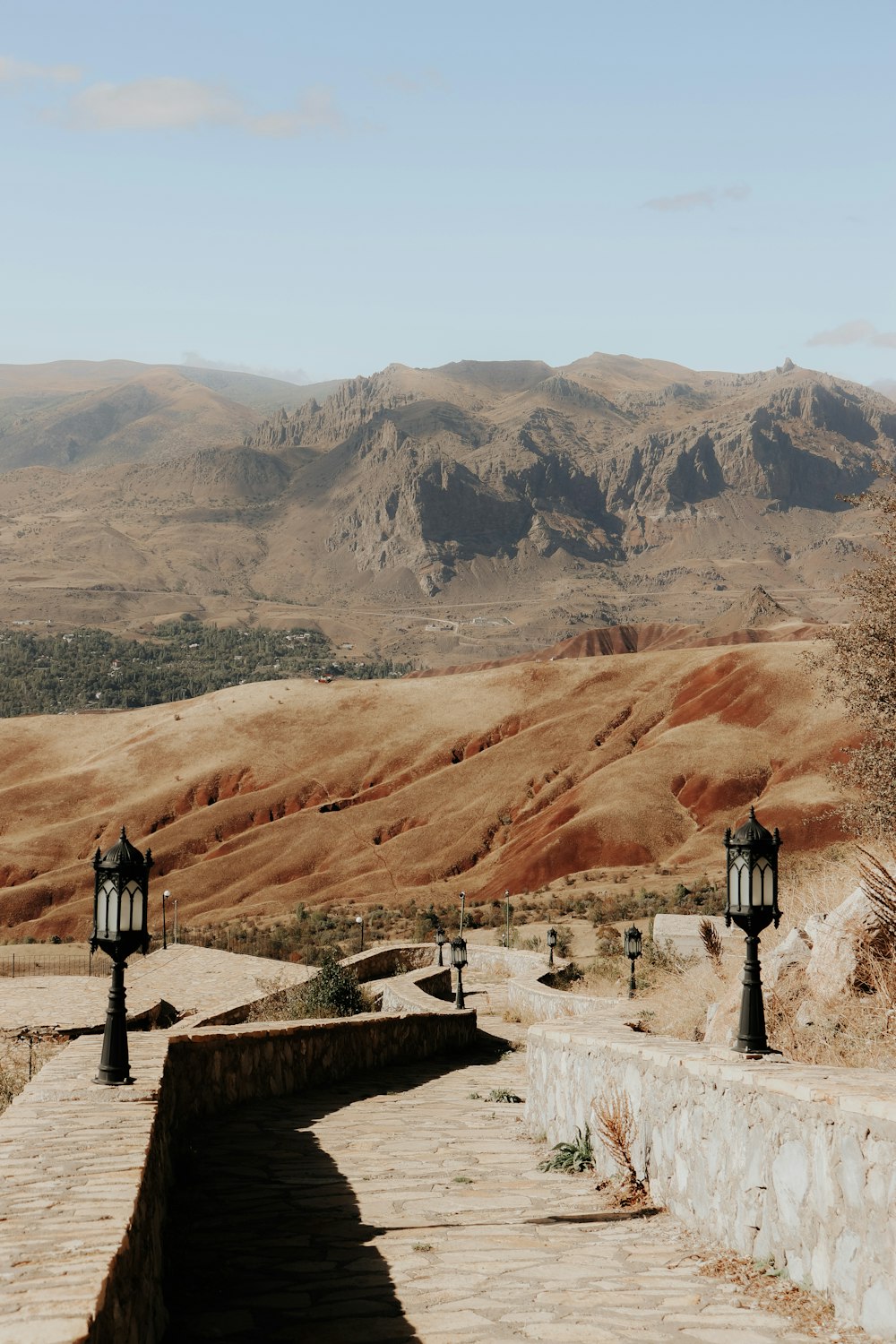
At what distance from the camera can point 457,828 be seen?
225 ft

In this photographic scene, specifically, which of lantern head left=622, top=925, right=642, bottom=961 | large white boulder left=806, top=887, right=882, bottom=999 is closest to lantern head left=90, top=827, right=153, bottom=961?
large white boulder left=806, top=887, right=882, bottom=999

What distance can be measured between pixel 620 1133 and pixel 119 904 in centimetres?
338

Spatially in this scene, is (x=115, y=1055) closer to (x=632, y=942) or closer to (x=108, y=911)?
(x=108, y=911)

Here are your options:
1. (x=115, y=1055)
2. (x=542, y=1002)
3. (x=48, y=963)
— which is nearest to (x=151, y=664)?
(x=48, y=963)

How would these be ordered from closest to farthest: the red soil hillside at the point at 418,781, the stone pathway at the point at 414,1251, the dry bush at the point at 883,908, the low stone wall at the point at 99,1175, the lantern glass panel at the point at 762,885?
the low stone wall at the point at 99,1175 → the stone pathway at the point at 414,1251 → the dry bush at the point at 883,908 → the lantern glass panel at the point at 762,885 → the red soil hillside at the point at 418,781

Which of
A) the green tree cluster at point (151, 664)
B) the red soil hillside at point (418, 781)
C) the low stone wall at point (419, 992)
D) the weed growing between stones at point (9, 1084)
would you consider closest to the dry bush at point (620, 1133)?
the weed growing between stones at point (9, 1084)

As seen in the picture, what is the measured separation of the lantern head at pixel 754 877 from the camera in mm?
9703

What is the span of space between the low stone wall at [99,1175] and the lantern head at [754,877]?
13.1 feet

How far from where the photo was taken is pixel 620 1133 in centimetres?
844

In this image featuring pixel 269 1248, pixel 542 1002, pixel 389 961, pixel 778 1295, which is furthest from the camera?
pixel 389 961

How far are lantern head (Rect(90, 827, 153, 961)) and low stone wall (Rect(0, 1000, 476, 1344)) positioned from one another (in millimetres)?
768

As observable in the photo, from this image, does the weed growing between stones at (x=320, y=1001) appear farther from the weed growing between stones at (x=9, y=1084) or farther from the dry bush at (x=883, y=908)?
the dry bush at (x=883, y=908)

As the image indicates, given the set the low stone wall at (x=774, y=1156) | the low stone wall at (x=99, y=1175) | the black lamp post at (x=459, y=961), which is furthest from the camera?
the black lamp post at (x=459, y=961)

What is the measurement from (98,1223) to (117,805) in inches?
2884
